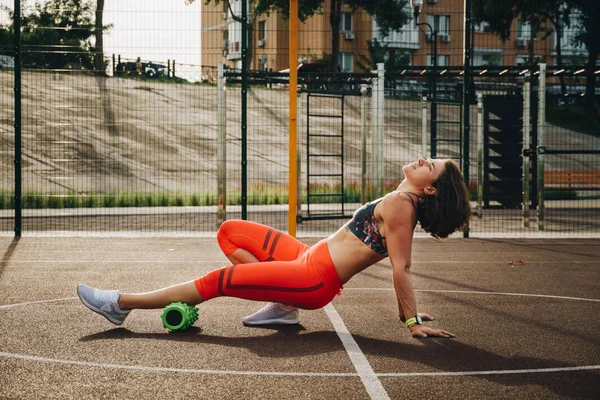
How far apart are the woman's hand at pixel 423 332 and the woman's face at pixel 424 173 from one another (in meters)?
0.84

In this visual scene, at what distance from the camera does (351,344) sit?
4.84 m

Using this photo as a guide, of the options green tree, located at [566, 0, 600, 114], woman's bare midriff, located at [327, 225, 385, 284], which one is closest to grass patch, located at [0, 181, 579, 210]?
woman's bare midriff, located at [327, 225, 385, 284]

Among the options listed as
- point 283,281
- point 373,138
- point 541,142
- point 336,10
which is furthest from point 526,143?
point 336,10

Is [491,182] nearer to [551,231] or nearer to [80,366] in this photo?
[551,231]

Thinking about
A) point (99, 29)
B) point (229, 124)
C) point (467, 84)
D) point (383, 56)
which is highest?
point (383, 56)

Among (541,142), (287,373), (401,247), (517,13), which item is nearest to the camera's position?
(287,373)

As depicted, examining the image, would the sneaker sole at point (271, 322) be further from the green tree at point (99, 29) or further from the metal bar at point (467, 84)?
the green tree at point (99, 29)

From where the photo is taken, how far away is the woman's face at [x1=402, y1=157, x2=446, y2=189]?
196 inches

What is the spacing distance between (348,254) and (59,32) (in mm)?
8448

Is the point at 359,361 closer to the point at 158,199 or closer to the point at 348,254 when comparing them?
the point at 348,254

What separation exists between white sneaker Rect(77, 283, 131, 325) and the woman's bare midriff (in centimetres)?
133

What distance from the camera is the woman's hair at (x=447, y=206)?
16.1 ft

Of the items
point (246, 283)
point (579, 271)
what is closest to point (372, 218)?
point (246, 283)

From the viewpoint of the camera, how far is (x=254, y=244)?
5309 millimetres
